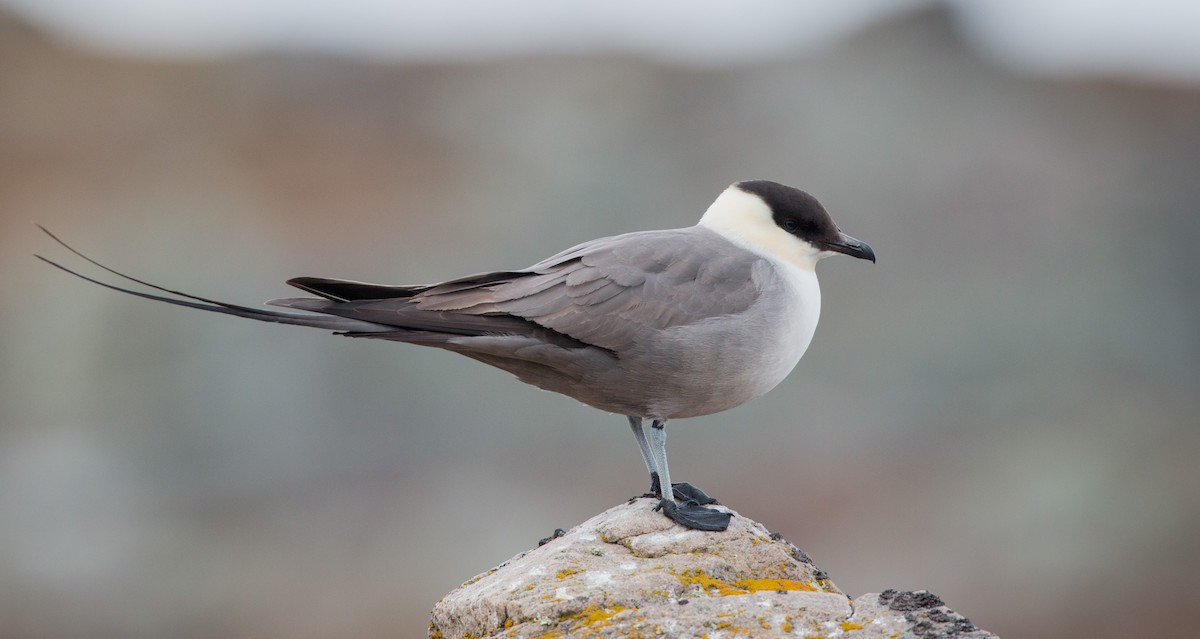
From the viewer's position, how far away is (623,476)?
16.4 metres

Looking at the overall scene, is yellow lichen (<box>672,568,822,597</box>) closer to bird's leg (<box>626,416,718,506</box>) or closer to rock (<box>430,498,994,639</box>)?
rock (<box>430,498,994,639</box>)

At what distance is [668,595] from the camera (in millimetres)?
4516

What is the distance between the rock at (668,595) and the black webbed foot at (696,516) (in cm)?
4

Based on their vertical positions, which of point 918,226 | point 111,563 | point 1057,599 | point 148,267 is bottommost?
point 111,563

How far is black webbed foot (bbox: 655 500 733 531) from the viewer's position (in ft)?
16.6

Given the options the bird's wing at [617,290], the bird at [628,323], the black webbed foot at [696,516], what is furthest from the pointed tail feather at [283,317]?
the black webbed foot at [696,516]

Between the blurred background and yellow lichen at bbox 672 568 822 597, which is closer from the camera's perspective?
yellow lichen at bbox 672 568 822 597

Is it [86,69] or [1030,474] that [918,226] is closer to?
[1030,474]

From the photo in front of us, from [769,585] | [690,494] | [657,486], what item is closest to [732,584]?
[769,585]

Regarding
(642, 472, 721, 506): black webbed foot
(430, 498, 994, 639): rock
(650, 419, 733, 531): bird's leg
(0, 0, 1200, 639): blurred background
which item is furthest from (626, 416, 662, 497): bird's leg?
(0, 0, 1200, 639): blurred background

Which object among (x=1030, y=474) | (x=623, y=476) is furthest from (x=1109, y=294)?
(x=623, y=476)

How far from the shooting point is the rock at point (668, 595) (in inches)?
168

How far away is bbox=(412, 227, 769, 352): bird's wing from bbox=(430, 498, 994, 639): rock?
884 mm

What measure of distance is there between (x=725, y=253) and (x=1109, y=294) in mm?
15074
